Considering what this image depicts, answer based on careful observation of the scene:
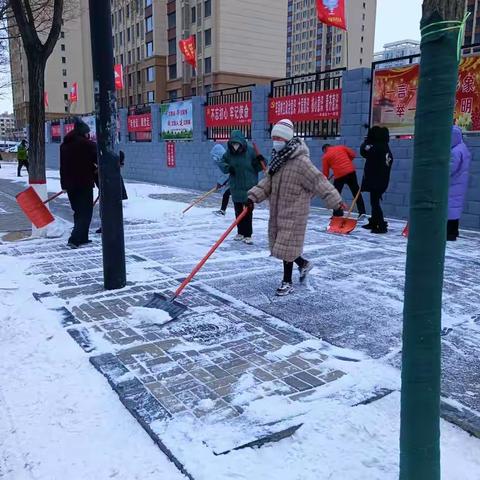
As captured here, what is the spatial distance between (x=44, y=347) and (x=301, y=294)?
8.10 feet

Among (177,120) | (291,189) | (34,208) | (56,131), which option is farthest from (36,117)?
(56,131)

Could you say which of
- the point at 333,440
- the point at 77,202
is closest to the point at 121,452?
the point at 333,440

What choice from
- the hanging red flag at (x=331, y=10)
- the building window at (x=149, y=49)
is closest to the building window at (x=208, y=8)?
the building window at (x=149, y=49)

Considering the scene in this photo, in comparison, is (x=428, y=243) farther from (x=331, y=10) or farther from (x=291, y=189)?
(x=331, y=10)

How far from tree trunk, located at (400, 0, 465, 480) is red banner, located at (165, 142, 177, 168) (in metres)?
15.1

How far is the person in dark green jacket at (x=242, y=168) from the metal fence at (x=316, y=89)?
3.76 m

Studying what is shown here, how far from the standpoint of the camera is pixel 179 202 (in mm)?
11773

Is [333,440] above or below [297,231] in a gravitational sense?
below

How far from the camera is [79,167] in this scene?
22.4 feet

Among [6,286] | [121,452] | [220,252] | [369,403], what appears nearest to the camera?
[121,452]

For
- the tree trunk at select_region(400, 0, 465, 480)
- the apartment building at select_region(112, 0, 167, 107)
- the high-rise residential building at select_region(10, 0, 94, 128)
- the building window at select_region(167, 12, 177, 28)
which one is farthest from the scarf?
the high-rise residential building at select_region(10, 0, 94, 128)

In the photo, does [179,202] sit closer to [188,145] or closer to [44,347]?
[188,145]

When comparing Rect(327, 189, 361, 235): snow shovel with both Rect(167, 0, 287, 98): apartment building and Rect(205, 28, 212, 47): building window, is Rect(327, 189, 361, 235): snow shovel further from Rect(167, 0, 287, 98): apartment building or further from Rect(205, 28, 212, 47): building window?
Rect(205, 28, 212, 47): building window

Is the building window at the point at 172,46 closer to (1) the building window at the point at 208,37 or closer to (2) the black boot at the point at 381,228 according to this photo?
(1) the building window at the point at 208,37
